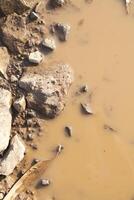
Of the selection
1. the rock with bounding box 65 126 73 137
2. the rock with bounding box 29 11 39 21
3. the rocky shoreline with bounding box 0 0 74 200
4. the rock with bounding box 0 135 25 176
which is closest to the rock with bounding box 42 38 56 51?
the rocky shoreline with bounding box 0 0 74 200

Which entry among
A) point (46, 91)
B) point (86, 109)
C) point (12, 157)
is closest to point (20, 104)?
point (46, 91)

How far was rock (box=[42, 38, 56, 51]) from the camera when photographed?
4.20m

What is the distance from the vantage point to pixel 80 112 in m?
4.09

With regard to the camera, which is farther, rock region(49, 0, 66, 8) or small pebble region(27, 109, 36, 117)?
rock region(49, 0, 66, 8)

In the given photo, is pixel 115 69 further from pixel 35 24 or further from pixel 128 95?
pixel 35 24

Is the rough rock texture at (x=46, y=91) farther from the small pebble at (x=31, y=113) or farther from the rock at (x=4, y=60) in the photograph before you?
the rock at (x=4, y=60)

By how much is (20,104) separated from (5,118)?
19 cm

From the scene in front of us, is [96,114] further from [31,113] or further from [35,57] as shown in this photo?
[35,57]

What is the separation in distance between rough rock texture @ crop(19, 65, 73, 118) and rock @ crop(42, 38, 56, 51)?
27 centimetres

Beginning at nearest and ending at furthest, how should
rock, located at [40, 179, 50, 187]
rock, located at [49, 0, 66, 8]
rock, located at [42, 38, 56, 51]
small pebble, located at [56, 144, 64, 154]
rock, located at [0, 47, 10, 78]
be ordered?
rock, located at [40, 179, 50, 187] < small pebble, located at [56, 144, 64, 154] < rock, located at [0, 47, 10, 78] < rock, located at [42, 38, 56, 51] < rock, located at [49, 0, 66, 8]

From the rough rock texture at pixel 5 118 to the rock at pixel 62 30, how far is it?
763 mm

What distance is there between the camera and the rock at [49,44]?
4203 mm

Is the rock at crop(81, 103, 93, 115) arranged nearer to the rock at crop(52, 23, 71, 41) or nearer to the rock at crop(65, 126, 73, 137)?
the rock at crop(65, 126, 73, 137)

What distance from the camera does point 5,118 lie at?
3785mm
